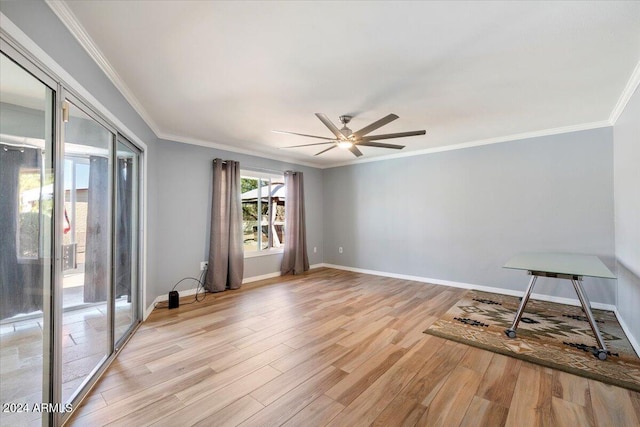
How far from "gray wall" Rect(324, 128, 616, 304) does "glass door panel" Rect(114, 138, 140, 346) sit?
4083 mm

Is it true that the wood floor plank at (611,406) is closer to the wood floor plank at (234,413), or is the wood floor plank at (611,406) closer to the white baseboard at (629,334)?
the white baseboard at (629,334)

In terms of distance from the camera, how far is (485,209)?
4281 millimetres

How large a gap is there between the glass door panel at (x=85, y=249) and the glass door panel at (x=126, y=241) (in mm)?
135

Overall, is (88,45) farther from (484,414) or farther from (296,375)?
(484,414)

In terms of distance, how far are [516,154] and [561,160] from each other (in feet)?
1.75

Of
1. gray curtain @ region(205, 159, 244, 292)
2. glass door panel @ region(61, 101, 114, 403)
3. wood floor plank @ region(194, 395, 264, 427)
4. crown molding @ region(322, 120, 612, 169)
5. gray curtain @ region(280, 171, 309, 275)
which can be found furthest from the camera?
gray curtain @ region(280, 171, 309, 275)

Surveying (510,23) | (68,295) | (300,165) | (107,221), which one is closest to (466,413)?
(510,23)

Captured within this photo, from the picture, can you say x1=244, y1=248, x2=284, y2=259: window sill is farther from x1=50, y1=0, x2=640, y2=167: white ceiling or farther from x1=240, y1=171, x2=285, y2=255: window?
x1=50, y1=0, x2=640, y2=167: white ceiling

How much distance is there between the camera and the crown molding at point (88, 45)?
58.5 inches

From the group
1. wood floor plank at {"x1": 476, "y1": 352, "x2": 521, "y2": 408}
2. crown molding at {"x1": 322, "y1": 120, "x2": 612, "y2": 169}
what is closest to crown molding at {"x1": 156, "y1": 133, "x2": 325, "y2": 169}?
crown molding at {"x1": 322, "y1": 120, "x2": 612, "y2": 169}

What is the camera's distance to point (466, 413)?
5.53 feet

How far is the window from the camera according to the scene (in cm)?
506

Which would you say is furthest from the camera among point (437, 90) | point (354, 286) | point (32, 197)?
point (354, 286)

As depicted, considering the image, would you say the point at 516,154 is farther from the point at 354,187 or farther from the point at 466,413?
the point at 466,413
